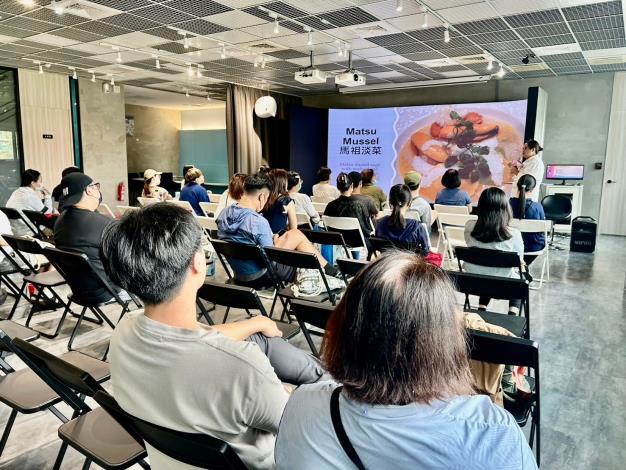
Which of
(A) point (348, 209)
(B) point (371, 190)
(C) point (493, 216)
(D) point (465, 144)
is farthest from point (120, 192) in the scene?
(C) point (493, 216)

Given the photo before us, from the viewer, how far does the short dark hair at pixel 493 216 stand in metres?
3.21

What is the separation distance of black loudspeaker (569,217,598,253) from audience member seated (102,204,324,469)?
691 cm

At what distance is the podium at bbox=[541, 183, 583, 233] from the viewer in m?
8.14

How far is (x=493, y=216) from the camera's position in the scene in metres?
3.26

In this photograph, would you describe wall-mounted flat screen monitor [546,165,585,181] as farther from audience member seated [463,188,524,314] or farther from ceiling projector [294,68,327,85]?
audience member seated [463,188,524,314]

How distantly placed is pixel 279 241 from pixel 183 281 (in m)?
2.49

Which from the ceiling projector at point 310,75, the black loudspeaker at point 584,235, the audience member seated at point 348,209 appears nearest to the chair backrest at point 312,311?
the audience member seated at point 348,209

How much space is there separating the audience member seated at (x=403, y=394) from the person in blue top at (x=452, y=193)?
5.39 m

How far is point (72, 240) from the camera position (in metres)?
3.15

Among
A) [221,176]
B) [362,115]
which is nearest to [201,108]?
[221,176]

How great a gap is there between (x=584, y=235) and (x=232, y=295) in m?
6.31

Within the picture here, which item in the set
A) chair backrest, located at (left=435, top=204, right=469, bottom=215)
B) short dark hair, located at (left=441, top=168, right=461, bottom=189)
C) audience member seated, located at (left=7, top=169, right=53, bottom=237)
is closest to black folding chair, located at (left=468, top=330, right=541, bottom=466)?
chair backrest, located at (left=435, top=204, right=469, bottom=215)

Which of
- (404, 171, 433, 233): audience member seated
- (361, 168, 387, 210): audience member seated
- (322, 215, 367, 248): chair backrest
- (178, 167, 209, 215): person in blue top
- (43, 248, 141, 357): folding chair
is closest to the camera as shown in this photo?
(43, 248, 141, 357): folding chair

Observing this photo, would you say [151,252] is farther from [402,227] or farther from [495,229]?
[402,227]
